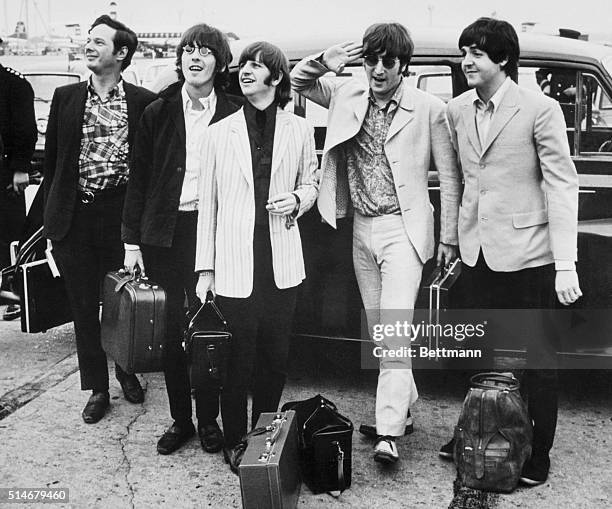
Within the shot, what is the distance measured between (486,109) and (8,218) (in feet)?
9.52

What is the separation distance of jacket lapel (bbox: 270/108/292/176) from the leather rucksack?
1207 millimetres

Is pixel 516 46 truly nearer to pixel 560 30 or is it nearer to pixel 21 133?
pixel 560 30

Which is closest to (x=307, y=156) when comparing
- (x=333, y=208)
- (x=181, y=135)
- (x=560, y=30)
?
(x=333, y=208)

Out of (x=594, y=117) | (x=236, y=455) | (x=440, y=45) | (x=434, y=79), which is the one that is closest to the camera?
(x=236, y=455)

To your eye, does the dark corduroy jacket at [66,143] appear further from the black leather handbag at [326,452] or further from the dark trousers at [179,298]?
the black leather handbag at [326,452]

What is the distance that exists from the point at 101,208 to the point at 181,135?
25.6 inches

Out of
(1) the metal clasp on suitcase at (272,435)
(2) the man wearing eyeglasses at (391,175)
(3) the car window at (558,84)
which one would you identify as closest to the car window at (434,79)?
(3) the car window at (558,84)

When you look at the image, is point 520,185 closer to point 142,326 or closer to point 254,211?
point 254,211

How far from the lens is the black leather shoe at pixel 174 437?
364 centimetres

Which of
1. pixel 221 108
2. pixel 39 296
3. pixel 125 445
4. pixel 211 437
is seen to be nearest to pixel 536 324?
pixel 211 437

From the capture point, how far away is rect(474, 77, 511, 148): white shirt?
3217 mm

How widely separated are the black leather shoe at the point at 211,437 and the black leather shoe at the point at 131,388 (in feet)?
2.25

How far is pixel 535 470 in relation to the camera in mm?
3312

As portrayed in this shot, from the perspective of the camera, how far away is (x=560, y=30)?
5.00 metres
